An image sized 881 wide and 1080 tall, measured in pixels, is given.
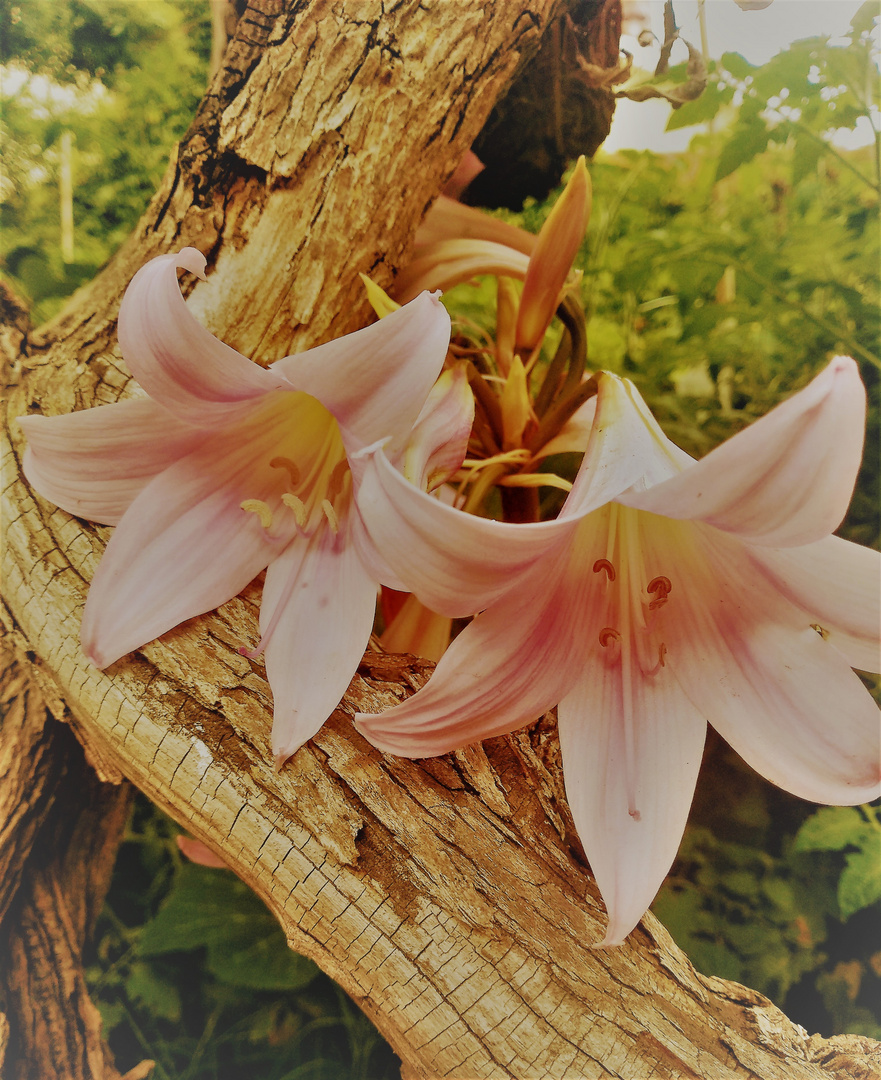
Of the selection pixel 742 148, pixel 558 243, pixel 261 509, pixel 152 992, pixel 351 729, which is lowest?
pixel 152 992

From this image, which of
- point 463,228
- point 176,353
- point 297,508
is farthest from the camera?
point 463,228

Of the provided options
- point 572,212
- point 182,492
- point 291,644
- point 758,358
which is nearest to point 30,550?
point 182,492

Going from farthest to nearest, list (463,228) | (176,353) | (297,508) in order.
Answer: (463,228), (297,508), (176,353)

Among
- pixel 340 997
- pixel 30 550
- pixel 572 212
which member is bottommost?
pixel 340 997

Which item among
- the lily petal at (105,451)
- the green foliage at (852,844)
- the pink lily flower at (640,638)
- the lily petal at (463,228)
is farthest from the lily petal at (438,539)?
the green foliage at (852,844)

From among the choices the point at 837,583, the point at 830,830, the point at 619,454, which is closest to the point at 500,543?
the point at 619,454

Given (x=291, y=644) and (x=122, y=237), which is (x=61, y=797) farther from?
(x=122, y=237)

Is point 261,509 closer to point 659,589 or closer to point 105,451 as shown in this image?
point 105,451
